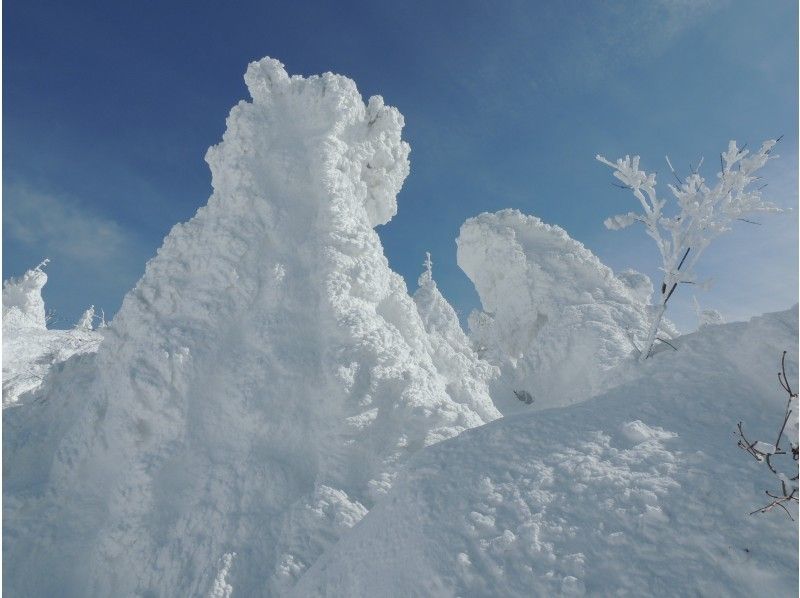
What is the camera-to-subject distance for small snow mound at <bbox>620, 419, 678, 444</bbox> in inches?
272

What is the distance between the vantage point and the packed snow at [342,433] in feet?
18.4

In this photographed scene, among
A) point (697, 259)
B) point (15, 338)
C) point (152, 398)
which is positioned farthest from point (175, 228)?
point (15, 338)

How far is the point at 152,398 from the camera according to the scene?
12.9 metres

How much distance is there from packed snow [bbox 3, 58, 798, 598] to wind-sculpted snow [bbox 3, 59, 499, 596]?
60 millimetres

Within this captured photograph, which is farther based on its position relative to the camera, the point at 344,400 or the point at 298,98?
the point at 298,98

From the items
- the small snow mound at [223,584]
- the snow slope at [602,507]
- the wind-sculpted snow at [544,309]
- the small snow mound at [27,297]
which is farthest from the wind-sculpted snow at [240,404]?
the small snow mound at [27,297]

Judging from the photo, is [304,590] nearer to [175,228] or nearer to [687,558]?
[687,558]

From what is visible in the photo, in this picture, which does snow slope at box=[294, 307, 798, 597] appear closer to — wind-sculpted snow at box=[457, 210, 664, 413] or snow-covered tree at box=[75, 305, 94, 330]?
wind-sculpted snow at box=[457, 210, 664, 413]

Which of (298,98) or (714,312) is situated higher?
(714,312)

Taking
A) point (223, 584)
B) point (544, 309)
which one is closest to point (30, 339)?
point (223, 584)

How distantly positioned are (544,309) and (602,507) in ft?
75.1

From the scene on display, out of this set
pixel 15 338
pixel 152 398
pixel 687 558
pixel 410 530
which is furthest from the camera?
pixel 15 338

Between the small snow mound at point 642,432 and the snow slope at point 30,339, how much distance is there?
24.9 meters

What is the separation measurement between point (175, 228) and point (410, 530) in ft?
46.2
